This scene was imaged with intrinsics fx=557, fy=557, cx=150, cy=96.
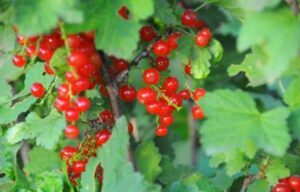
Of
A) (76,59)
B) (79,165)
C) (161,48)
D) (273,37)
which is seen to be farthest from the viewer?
A: (79,165)

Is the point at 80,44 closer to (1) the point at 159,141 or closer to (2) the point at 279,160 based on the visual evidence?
(2) the point at 279,160

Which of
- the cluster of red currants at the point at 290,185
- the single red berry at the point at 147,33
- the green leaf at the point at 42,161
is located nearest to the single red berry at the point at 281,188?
the cluster of red currants at the point at 290,185

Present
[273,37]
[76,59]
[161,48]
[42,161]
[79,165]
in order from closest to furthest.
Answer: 1. [273,37]
2. [76,59]
3. [161,48]
4. [79,165]
5. [42,161]

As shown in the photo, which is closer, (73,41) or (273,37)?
(273,37)

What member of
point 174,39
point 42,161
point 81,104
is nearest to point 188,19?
point 174,39

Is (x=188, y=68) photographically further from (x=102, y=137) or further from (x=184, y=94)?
(x=102, y=137)

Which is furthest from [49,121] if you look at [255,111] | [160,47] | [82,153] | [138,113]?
[138,113]
